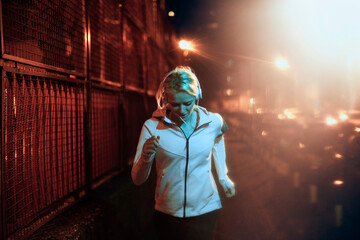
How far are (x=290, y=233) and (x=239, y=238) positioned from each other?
910 millimetres

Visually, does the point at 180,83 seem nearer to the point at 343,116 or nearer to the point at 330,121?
the point at 343,116

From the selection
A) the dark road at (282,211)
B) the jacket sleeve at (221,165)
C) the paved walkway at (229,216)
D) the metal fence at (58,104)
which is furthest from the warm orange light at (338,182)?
the jacket sleeve at (221,165)

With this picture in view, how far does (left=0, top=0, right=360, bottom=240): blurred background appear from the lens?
8.20 ft

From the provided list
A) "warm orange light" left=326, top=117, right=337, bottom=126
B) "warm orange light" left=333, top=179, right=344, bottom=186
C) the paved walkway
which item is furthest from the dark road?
"warm orange light" left=326, top=117, right=337, bottom=126

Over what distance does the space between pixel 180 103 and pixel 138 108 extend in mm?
4700

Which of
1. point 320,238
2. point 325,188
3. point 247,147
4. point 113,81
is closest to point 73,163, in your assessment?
point 113,81

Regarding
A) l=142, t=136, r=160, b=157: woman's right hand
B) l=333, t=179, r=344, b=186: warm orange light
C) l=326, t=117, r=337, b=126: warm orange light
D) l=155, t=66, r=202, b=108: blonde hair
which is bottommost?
l=333, t=179, r=344, b=186: warm orange light

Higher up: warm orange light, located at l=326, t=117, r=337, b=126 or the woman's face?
the woman's face

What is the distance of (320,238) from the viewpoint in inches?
164

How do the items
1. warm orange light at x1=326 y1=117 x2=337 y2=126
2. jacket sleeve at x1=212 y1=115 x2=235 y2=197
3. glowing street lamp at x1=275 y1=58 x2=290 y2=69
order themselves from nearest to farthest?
jacket sleeve at x1=212 y1=115 x2=235 y2=197 → glowing street lamp at x1=275 y1=58 x2=290 y2=69 → warm orange light at x1=326 y1=117 x2=337 y2=126

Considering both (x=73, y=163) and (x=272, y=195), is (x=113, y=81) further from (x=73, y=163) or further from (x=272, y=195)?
(x=272, y=195)

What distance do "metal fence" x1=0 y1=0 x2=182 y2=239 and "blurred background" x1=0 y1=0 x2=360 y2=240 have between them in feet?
0.05

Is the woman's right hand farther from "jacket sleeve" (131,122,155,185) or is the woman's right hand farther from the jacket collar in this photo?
the jacket collar

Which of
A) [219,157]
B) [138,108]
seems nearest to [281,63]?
[138,108]
